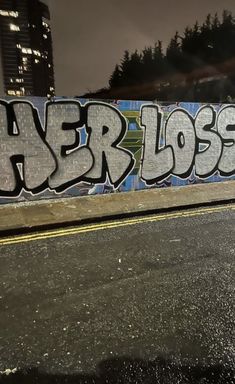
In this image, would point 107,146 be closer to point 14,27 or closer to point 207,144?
point 207,144

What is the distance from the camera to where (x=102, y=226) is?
658cm

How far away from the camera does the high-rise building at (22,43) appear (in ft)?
557

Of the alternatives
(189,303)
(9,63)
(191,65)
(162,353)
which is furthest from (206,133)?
(9,63)

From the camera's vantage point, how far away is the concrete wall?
7.57 meters

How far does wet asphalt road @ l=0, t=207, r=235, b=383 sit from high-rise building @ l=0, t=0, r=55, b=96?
6816 inches

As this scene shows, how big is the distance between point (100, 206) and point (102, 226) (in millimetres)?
1160

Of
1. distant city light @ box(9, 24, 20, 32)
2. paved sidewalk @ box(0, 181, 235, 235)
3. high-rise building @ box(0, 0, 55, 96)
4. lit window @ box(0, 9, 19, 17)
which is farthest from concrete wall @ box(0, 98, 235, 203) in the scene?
distant city light @ box(9, 24, 20, 32)

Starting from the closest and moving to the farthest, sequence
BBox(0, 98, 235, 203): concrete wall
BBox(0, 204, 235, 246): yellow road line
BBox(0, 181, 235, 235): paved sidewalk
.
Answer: BBox(0, 204, 235, 246): yellow road line → BBox(0, 181, 235, 235): paved sidewalk → BBox(0, 98, 235, 203): concrete wall

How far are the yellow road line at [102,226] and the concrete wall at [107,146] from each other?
6.42 feet

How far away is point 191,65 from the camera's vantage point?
57.9m

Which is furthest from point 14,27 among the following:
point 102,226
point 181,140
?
point 102,226

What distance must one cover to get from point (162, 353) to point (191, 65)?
60.2m

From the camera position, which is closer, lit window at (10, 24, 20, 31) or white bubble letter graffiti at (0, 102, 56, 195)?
white bubble letter graffiti at (0, 102, 56, 195)

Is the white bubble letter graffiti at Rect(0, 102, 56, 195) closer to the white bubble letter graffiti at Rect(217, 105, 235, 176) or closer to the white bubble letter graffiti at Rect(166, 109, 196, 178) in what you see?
the white bubble letter graffiti at Rect(166, 109, 196, 178)
